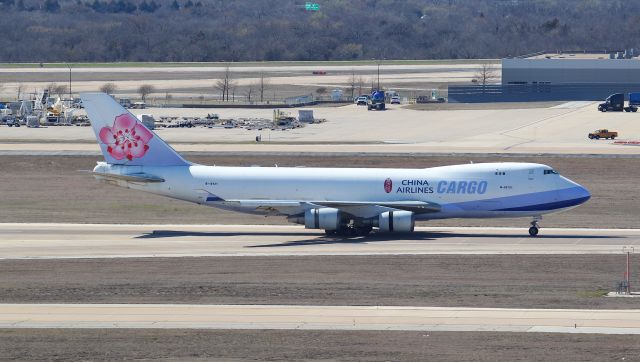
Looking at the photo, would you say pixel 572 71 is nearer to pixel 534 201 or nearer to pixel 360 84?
pixel 360 84

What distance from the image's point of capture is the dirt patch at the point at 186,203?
70.1 metres

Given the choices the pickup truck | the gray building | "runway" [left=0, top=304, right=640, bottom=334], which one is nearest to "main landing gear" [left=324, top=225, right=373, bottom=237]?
"runway" [left=0, top=304, right=640, bottom=334]

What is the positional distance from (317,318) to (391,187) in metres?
23.2

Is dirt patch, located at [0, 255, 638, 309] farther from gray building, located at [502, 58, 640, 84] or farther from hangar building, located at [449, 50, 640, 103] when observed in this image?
gray building, located at [502, 58, 640, 84]

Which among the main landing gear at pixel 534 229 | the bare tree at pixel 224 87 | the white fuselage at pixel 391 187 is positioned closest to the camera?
the main landing gear at pixel 534 229

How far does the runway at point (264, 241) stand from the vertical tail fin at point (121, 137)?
3.86 m

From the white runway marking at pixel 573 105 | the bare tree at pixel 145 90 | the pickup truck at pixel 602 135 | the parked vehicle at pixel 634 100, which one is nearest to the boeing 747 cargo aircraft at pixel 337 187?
the pickup truck at pixel 602 135

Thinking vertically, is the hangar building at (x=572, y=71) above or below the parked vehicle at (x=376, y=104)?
above

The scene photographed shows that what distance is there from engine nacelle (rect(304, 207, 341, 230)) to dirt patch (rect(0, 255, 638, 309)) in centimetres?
657

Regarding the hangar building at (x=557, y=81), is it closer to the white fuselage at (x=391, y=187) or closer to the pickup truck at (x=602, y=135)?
the pickup truck at (x=602, y=135)

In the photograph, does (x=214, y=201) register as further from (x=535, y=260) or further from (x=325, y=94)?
(x=325, y=94)

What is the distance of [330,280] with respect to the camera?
4934 cm

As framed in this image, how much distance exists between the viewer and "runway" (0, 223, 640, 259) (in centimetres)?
5716

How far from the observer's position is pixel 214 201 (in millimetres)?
64562
